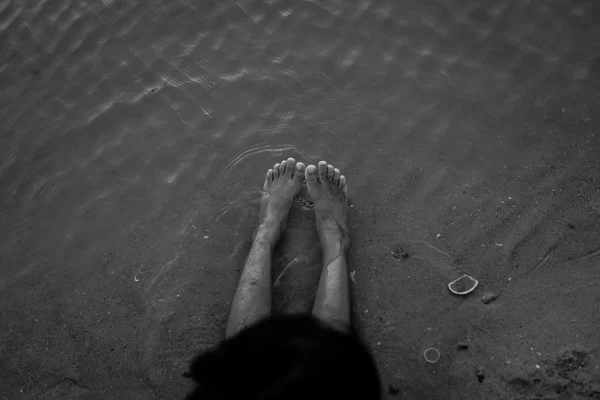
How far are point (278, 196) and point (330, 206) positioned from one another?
1.21 feet

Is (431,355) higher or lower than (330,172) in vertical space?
lower

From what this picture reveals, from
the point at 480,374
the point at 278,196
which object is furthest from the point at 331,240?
the point at 480,374

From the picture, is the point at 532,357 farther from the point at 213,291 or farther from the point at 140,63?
the point at 140,63

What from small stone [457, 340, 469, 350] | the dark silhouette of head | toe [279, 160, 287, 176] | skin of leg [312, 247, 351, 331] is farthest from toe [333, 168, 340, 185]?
the dark silhouette of head

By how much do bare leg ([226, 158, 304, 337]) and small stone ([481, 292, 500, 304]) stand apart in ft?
4.15

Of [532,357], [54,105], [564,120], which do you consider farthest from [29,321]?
[564,120]

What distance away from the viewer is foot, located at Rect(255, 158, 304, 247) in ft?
10.1

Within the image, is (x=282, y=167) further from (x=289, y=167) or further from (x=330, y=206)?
(x=330, y=206)

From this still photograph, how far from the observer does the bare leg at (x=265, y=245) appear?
2.68m

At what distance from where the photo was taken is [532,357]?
7.78 feet

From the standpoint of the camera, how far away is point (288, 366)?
1385mm

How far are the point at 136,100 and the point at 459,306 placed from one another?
2891 mm

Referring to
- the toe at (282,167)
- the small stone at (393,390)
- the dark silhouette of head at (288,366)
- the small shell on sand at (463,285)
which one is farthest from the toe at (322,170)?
the dark silhouette of head at (288,366)

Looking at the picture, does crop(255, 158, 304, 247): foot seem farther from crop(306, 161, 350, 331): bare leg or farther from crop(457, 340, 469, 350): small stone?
crop(457, 340, 469, 350): small stone
